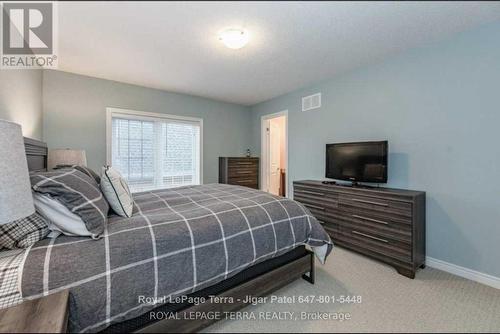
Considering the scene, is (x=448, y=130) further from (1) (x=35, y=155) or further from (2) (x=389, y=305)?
(1) (x=35, y=155)

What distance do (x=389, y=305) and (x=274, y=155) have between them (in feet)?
A: 11.5

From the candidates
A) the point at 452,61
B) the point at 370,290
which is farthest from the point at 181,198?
the point at 452,61

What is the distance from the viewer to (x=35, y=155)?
6.29 ft

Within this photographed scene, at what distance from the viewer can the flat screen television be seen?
2.39 meters

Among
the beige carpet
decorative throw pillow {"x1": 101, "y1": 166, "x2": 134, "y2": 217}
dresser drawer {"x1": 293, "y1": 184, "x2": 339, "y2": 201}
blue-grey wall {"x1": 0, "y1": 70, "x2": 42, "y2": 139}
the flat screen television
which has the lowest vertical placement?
the beige carpet

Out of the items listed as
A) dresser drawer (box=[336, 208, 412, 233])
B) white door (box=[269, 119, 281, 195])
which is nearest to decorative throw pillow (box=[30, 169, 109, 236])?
dresser drawer (box=[336, 208, 412, 233])

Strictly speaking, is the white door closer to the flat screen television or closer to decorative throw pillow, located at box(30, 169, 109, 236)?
the flat screen television

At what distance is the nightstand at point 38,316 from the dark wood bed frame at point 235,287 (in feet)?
1.39

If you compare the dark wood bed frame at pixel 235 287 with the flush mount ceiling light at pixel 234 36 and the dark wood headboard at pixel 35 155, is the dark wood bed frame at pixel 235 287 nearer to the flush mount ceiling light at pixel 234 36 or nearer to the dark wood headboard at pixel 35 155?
Result: the dark wood headboard at pixel 35 155

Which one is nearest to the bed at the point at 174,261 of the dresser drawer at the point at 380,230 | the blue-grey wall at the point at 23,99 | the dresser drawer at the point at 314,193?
the blue-grey wall at the point at 23,99

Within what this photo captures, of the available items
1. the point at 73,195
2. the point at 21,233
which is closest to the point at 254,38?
the point at 73,195

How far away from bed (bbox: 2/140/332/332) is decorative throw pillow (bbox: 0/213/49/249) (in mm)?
54

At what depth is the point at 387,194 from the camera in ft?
6.98

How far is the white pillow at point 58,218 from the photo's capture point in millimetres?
1092
